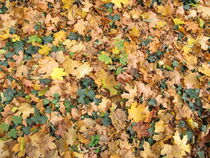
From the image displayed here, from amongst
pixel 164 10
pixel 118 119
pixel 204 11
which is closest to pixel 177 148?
pixel 118 119

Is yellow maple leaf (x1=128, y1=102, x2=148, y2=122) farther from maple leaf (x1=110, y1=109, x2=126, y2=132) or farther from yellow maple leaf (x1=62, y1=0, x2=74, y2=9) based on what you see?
yellow maple leaf (x1=62, y1=0, x2=74, y2=9)

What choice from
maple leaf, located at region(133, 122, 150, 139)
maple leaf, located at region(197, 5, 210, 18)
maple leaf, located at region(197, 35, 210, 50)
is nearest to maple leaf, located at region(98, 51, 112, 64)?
maple leaf, located at region(133, 122, 150, 139)

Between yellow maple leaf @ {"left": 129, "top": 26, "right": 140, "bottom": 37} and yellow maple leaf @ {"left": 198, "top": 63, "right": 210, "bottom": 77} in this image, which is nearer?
yellow maple leaf @ {"left": 198, "top": 63, "right": 210, "bottom": 77}

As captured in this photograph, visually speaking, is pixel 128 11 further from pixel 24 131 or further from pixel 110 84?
pixel 24 131

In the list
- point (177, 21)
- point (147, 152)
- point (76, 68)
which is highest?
point (177, 21)

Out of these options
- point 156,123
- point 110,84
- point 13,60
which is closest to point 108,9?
point 110,84

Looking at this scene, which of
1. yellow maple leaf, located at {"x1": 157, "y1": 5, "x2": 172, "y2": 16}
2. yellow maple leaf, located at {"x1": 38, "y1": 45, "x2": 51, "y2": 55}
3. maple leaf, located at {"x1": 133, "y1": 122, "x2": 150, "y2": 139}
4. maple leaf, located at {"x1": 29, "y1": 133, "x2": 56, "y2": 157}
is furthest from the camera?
yellow maple leaf, located at {"x1": 157, "y1": 5, "x2": 172, "y2": 16}

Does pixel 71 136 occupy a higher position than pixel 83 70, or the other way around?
pixel 83 70

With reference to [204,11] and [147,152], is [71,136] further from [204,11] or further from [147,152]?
[204,11]
